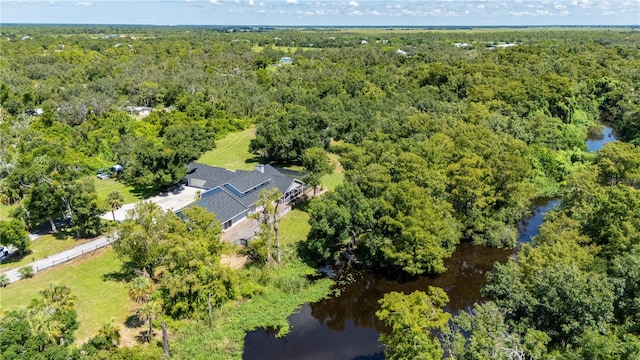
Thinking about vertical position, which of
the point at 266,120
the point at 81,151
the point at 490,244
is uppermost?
the point at 266,120

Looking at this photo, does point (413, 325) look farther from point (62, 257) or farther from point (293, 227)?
point (62, 257)

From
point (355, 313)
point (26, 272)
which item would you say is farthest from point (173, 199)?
point (355, 313)

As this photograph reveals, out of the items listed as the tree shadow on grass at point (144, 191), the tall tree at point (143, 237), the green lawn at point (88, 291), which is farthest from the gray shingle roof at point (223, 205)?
the tree shadow on grass at point (144, 191)

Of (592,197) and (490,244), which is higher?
(592,197)

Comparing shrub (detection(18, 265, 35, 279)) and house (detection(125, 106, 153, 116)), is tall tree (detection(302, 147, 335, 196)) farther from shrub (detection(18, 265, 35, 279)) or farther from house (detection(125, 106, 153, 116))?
house (detection(125, 106, 153, 116))

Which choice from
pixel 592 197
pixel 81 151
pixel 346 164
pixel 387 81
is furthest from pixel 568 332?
pixel 387 81

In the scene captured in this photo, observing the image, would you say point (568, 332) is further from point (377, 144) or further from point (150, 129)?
point (150, 129)
